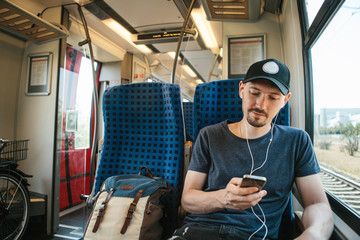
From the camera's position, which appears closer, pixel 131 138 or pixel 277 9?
pixel 131 138

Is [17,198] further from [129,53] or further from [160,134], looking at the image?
[129,53]

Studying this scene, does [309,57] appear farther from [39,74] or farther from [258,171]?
[39,74]

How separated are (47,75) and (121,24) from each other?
1.27 meters

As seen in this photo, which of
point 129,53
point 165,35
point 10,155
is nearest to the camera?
point 10,155

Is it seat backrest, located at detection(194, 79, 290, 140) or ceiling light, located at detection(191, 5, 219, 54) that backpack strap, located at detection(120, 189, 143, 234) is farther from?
ceiling light, located at detection(191, 5, 219, 54)

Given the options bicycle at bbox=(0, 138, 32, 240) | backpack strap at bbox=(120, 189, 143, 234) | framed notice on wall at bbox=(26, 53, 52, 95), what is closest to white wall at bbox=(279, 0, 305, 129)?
backpack strap at bbox=(120, 189, 143, 234)

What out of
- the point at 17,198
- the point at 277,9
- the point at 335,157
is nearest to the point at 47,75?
the point at 17,198

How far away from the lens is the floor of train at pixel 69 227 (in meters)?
2.77

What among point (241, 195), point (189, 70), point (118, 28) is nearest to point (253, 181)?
point (241, 195)

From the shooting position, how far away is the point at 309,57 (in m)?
1.91

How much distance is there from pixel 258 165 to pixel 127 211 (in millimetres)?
772

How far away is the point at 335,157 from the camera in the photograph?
4.78 ft

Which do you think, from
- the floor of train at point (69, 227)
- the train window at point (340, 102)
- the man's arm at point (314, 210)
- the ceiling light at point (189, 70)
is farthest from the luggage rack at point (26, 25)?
the ceiling light at point (189, 70)

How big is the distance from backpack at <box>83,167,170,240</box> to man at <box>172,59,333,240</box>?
0.64 ft
